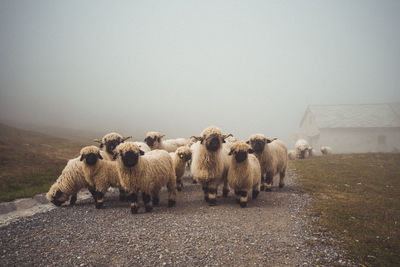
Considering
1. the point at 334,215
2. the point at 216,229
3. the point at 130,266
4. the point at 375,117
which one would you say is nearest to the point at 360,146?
the point at 375,117

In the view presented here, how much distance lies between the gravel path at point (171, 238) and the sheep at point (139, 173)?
62 cm

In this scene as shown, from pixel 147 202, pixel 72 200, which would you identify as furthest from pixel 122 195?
pixel 147 202

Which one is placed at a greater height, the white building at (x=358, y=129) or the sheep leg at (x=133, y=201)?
the white building at (x=358, y=129)

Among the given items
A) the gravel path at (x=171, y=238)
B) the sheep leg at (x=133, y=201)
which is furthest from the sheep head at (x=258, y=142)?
the sheep leg at (x=133, y=201)

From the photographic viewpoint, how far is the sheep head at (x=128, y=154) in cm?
607

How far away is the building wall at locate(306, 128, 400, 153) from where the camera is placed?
36.2 meters

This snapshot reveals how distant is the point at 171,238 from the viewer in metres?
4.99

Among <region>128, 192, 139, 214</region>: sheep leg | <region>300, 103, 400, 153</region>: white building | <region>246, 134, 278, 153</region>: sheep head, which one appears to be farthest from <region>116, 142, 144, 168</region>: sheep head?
<region>300, 103, 400, 153</region>: white building

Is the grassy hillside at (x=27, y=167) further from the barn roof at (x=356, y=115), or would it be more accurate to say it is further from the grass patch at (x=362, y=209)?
the barn roof at (x=356, y=115)

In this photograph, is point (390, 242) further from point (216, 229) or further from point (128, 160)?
point (128, 160)

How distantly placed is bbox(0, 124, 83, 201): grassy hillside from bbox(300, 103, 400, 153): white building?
41.2 meters

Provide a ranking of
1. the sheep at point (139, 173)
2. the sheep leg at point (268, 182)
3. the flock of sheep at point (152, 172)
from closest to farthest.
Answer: the sheep at point (139, 173) → the flock of sheep at point (152, 172) → the sheep leg at point (268, 182)

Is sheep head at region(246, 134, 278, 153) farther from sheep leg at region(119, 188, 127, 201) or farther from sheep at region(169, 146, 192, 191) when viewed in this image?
sheep leg at region(119, 188, 127, 201)

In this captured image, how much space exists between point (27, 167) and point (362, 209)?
48.9 feet
